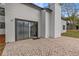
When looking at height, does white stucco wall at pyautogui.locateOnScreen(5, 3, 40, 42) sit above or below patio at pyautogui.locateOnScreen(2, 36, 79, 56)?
above

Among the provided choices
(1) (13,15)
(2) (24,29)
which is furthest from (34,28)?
(1) (13,15)

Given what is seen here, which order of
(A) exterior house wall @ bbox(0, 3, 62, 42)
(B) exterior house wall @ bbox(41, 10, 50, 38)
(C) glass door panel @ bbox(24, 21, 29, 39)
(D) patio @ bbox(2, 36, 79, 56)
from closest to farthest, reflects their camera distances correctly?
(D) patio @ bbox(2, 36, 79, 56) → (A) exterior house wall @ bbox(0, 3, 62, 42) → (C) glass door panel @ bbox(24, 21, 29, 39) → (B) exterior house wall @ bbox(41, 10, 50, 38)

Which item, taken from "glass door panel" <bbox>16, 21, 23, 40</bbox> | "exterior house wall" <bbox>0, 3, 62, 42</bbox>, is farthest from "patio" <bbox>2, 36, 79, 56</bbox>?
"exterior house wall" <bbox>0, 3, 62, 42</bbox>

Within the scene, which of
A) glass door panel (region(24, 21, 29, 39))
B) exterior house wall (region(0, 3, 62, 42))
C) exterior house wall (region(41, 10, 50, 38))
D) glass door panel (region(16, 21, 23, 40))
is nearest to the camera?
exterior house wall (region(0, 3, 62, 42))

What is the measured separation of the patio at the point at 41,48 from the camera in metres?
5.66

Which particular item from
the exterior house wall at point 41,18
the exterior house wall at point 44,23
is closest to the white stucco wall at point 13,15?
the exterior house wall at point 41,18

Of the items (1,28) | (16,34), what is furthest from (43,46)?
(1,28)

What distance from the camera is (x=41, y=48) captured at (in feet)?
23.3

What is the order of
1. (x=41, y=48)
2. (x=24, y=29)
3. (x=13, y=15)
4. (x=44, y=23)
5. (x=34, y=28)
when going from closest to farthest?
1. (x=41, y=48)
2. (x=13, y=15)
3. (x=24, y=29)
4. (x=34, y=28)
5. (x=44, y=23)

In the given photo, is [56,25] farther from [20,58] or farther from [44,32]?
[20,58]

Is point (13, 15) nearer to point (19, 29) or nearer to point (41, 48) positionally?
point (19, 29)

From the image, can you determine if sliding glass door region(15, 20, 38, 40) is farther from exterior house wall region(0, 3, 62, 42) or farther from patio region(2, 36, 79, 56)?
patio region(2, 36, 79, 56)

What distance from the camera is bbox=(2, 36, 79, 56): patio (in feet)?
18.6

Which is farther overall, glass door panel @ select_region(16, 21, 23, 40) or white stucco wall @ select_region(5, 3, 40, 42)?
glass door panel @ select_region(16, 21, 23, 40)
